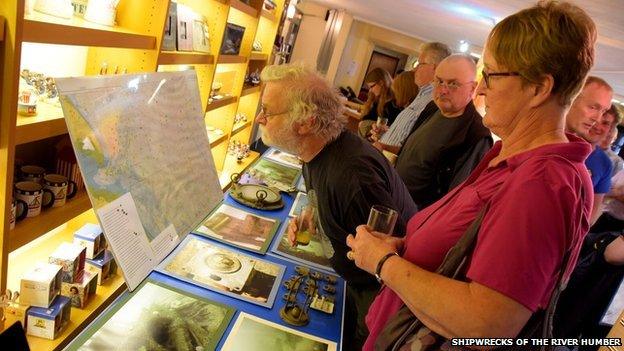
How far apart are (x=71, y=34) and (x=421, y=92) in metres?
2.85

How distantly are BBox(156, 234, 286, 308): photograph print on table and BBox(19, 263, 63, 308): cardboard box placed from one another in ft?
1.12

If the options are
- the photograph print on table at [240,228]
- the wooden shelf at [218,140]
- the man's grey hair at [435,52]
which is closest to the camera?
the photograph print on table at [240,228]

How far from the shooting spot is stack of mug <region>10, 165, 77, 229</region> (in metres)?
1.26

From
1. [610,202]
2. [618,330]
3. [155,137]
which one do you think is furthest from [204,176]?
[610,202]

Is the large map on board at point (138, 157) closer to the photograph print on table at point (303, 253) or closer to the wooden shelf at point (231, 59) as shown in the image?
the photograph print on table at point (303, 253)

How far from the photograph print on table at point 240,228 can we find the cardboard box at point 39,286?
647 millimetres

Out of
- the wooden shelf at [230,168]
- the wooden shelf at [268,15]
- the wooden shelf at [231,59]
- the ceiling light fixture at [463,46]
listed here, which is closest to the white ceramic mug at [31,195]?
the wooden shelf at [231,59]

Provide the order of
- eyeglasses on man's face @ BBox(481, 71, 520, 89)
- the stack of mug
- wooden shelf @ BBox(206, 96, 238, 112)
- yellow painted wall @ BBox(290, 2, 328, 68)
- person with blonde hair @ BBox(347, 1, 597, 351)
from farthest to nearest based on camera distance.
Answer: yellow painted wall @ BBox(290, 2, 328, 68), wooden shelf @ BBox(206, 96, 238, 112), the stack of mug, eyeglasses on man's face @ BBox(481, 71, 520, 89), person with blonde hair @ BBox(347, 1, 597, 351)

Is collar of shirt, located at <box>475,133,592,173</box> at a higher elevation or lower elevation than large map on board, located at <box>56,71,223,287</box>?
higher

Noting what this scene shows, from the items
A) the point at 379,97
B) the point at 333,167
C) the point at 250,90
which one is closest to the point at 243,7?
the point at 250,90

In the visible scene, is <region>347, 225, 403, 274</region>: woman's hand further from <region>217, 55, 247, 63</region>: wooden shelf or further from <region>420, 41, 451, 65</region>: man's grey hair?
<region>420, 41, 451, 65</region>: man's grey hair

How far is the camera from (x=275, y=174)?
3086mm

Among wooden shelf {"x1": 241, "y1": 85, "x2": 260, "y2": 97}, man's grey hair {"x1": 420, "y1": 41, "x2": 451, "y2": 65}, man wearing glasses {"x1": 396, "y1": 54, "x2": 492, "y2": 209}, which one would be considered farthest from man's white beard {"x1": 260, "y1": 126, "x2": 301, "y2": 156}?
man's grey hair {"x1": 420, "y1": 41, "x2": 451, "y2": 65}

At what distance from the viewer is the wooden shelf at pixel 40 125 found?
1.14m
